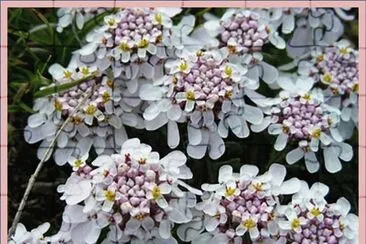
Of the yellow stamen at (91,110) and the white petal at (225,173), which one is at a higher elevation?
the yellow stamen at (91,110)

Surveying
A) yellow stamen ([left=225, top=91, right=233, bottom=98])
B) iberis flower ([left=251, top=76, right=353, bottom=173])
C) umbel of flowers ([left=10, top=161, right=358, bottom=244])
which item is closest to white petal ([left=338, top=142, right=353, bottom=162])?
iberis flower ([left=251, top=76, right=353, bottom=173])

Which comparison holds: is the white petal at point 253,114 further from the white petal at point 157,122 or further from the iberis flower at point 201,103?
the white petal at point 157,122

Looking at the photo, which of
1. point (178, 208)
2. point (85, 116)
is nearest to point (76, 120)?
point (85, 116)

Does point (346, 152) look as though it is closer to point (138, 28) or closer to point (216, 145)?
point (216, 145)

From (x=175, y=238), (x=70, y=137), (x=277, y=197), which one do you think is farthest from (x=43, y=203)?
(x=277, y=197)

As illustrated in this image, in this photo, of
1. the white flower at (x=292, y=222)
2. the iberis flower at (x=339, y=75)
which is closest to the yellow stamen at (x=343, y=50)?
the iberis flower at (x=339, y=75)
